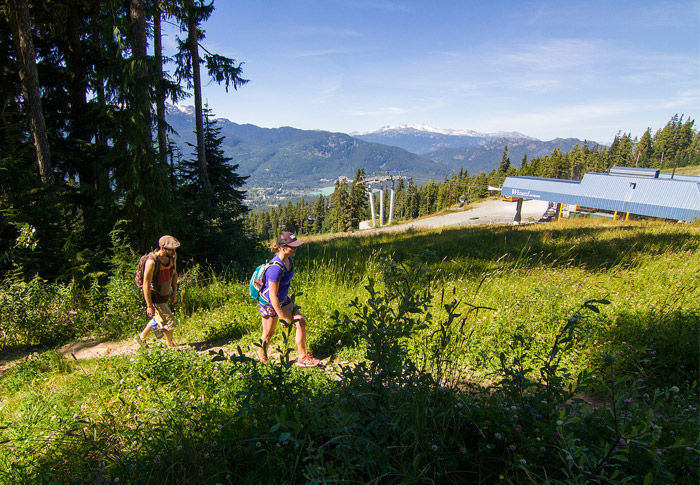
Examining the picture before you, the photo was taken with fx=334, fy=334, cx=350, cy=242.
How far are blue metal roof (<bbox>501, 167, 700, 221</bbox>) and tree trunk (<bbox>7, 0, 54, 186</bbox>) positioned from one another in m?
31.6

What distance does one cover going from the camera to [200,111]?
15.1 m

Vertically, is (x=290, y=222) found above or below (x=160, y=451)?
below

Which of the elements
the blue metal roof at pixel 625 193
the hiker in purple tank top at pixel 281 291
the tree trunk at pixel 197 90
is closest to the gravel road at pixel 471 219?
the blue metal roof at pixel 625 193

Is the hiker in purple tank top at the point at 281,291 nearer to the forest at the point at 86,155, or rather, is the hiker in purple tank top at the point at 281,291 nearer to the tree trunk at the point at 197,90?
the forest at the point at 86,155

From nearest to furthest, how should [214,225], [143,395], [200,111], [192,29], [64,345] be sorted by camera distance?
[143,395] → [64,345] → [214,225] → [192,29] → [200,111]

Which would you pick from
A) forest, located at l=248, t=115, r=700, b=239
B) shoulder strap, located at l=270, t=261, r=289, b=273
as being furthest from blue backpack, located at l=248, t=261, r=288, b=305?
forest, located at l=248, t=115, r=700, b=239

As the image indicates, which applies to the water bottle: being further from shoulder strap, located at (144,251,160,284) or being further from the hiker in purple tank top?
the hiker in purple tank top

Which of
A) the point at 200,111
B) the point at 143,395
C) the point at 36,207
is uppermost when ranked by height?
the point at 200,111

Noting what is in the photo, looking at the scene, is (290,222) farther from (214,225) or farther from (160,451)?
(160,451)

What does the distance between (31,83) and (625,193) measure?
36.7m

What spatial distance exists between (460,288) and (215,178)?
16646 millimetres

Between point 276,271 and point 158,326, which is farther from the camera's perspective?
point 158,326

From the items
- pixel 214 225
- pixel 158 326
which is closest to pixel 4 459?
pixel 158 326

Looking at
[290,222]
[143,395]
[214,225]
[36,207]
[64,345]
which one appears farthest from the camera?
[290,222]
